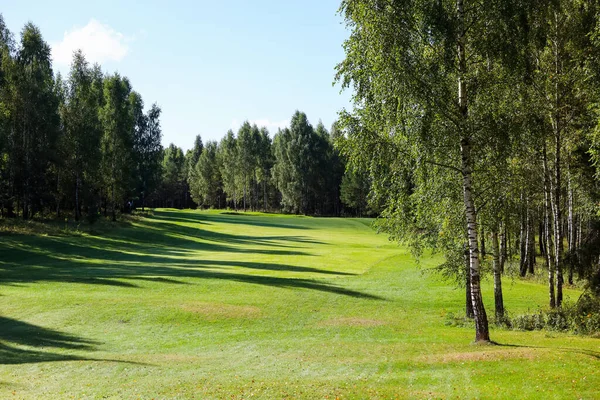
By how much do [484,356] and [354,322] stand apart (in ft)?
30.8

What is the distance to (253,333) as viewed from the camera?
21891 millimetres

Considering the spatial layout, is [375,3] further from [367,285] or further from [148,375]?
[367,285]

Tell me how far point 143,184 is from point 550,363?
78.4 meters

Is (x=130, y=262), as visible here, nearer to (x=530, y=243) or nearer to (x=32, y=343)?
(x=32, y=343)

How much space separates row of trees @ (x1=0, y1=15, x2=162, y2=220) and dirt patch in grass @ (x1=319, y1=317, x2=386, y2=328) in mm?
38243

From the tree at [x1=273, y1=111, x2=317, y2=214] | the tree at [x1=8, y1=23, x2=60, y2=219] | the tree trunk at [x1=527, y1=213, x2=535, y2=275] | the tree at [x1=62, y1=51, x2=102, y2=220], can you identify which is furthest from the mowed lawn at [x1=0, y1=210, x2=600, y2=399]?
the tree at [x1=273, y1=111, x2=317, y2=214]

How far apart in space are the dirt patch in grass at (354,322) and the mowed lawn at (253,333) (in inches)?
3.9

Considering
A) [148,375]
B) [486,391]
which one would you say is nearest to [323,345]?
[148,375]

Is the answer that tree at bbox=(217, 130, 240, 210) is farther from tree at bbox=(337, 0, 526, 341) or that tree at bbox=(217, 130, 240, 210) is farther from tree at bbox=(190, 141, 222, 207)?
tree at bbox=(337, 0, 526, 341)

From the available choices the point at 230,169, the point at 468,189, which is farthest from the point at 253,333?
the point at 230,169

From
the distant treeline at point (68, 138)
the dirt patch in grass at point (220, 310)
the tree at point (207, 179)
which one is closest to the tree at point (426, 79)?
the distant treeline at point (68, 138)

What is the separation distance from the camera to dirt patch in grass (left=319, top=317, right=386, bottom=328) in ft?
76.9

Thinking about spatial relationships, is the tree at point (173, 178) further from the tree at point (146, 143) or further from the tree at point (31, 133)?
the tree at point (31, 133)

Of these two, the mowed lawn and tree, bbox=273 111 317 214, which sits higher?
tree, bbox=273 111 317 214
